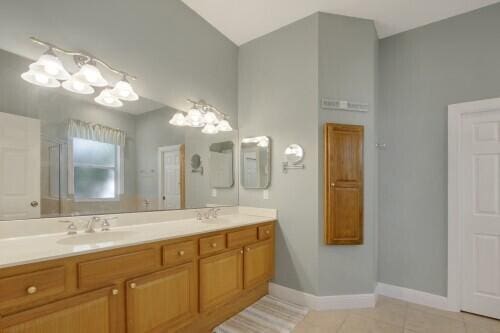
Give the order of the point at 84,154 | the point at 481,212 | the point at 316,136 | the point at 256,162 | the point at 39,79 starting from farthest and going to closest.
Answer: the point at 256,162
the point at 316,136
the point at 481,212
the point at 84,154
the point at 39,79

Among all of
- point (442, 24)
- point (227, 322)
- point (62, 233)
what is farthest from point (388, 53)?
point (62, 233)

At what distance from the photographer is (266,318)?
233 cm

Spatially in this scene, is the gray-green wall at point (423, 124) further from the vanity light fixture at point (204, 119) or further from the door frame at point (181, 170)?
the door frame at point (181, 170)

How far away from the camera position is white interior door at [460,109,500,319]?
236cm

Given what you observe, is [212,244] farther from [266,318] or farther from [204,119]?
[204,119]

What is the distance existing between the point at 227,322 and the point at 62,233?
154 centimetres

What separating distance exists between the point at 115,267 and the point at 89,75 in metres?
1.33

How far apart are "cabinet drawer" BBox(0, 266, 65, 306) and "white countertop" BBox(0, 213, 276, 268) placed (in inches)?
2.8

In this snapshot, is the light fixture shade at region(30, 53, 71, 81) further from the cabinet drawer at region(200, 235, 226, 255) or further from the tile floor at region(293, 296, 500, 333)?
the tile floor at region(293, 296, 500, 333)

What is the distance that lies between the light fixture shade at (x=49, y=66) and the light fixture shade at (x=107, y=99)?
0.32 meters

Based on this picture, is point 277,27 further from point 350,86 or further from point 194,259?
point 194,259

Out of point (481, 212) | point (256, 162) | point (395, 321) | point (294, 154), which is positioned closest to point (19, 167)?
point (256, 162)

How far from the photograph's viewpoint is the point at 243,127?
10.4ft

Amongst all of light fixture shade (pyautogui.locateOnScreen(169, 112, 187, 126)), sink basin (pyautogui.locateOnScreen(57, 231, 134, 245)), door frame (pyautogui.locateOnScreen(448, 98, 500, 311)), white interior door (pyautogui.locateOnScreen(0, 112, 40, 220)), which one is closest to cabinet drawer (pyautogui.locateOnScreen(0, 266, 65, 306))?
sink basin (pyautogui.locateOnScreen(57, 231, 134, 245))
